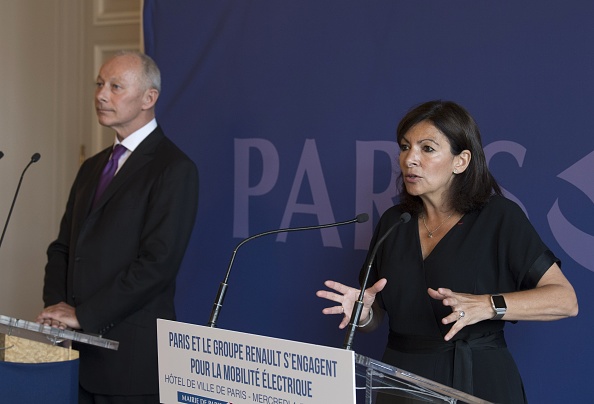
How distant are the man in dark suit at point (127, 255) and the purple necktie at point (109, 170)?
0.01 m

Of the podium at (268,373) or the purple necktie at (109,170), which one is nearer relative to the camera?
the podium at (268,373)

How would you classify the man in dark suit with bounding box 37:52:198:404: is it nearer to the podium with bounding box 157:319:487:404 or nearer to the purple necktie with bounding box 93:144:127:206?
the purple necktie with bounding box 93:144:127:206

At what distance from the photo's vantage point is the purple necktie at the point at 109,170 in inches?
118

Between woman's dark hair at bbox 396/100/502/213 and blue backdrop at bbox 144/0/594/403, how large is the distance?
0.63 metres

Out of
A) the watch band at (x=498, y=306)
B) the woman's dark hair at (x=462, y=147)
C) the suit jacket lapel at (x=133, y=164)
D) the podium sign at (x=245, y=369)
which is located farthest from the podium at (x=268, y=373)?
the suit jacket lapel at (x=133, y=164)

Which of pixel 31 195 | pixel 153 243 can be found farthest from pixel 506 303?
pixel 31 195

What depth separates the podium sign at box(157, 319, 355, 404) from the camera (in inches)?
66.7

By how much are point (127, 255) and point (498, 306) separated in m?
1.26

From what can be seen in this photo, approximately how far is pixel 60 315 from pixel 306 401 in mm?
1272

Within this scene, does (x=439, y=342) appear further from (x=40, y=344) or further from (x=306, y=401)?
(x=40, y=344)

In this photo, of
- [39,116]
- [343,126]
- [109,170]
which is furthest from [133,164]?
[39,116]

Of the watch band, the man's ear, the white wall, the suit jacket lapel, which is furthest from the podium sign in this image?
the white wall

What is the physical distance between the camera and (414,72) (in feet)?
10.7

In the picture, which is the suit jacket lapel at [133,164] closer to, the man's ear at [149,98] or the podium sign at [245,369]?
the man's ear at [149,98]
